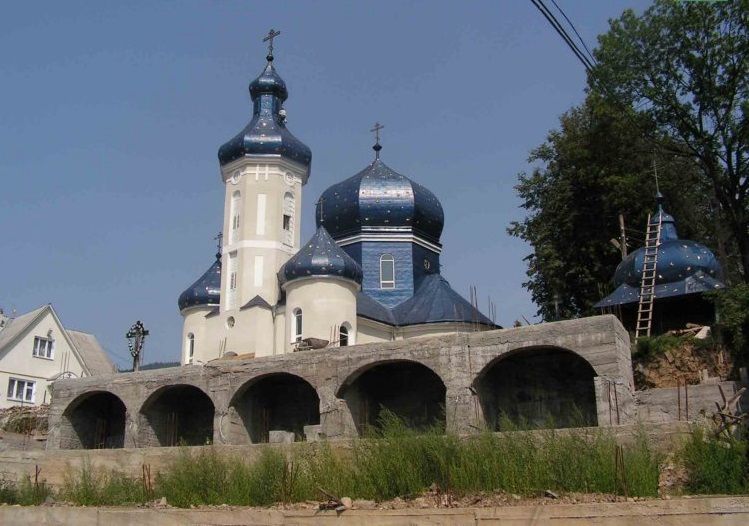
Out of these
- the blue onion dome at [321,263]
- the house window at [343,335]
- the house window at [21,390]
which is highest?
the blue onion dome at [321,263]

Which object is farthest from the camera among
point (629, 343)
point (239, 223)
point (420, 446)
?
point (239, 223)

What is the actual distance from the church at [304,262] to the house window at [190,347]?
0.15ft

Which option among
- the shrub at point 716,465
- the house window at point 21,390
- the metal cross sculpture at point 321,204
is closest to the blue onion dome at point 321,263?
the metal cross sculpture at point 321,204

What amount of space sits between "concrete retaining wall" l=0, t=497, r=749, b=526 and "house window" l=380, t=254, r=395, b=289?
1951 cm

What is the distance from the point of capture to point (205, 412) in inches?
1002

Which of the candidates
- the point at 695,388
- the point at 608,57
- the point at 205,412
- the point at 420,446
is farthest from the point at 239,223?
the point at 420,446

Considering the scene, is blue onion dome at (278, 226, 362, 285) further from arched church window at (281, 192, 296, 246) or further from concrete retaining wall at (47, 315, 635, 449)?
concrete retaining wall at (47, 315, 635, 449)

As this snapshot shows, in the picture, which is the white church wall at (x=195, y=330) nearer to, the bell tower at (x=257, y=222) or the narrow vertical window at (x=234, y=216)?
the bell tower at (x=257, y=222)

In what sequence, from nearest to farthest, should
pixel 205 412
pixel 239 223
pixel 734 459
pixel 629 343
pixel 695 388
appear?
1. pixel 734 459
2. pixel 695 388
3. pixel 629 343
4. pixel 205 412
5. pixel 239 223

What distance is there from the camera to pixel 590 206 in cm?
3134

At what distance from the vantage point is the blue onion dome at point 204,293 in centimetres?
3297

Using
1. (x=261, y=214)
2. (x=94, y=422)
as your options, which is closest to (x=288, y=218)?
(x=261, y=214)

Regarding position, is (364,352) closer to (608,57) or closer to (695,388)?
(695,388)

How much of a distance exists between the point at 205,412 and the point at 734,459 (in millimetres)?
16840
